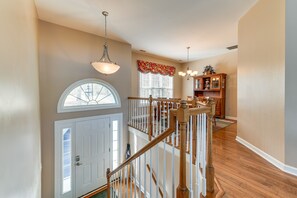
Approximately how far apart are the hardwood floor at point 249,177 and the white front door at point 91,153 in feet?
10.2

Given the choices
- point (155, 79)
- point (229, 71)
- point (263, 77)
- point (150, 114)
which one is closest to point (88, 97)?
point (150, 114)

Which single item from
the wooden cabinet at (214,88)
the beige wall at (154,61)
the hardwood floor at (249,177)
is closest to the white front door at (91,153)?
the beige wall at (154,61)

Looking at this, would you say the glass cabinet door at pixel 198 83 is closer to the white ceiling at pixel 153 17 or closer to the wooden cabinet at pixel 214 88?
the wooden cabinet at pixel 214 88

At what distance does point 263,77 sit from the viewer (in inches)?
98.5

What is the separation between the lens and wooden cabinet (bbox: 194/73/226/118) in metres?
5.77

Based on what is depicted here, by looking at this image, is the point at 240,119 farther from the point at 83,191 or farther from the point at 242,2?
the point at 83,191

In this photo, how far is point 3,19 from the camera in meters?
1.07

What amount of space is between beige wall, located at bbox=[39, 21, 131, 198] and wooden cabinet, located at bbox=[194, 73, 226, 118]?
15.5 feet

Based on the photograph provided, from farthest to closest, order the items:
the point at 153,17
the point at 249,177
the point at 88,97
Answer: the point at 88,97 < the point at 153,17 < the point at 249,177

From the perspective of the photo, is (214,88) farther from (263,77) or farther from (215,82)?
(263,77)

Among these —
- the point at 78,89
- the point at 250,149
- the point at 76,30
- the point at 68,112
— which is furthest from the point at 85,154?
the point at 250,149

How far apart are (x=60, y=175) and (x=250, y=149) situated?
4.49 m

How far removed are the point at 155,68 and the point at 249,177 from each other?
535cm

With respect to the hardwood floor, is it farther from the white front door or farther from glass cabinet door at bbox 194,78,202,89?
glass cabinet door at bbox 194,78,202,89
